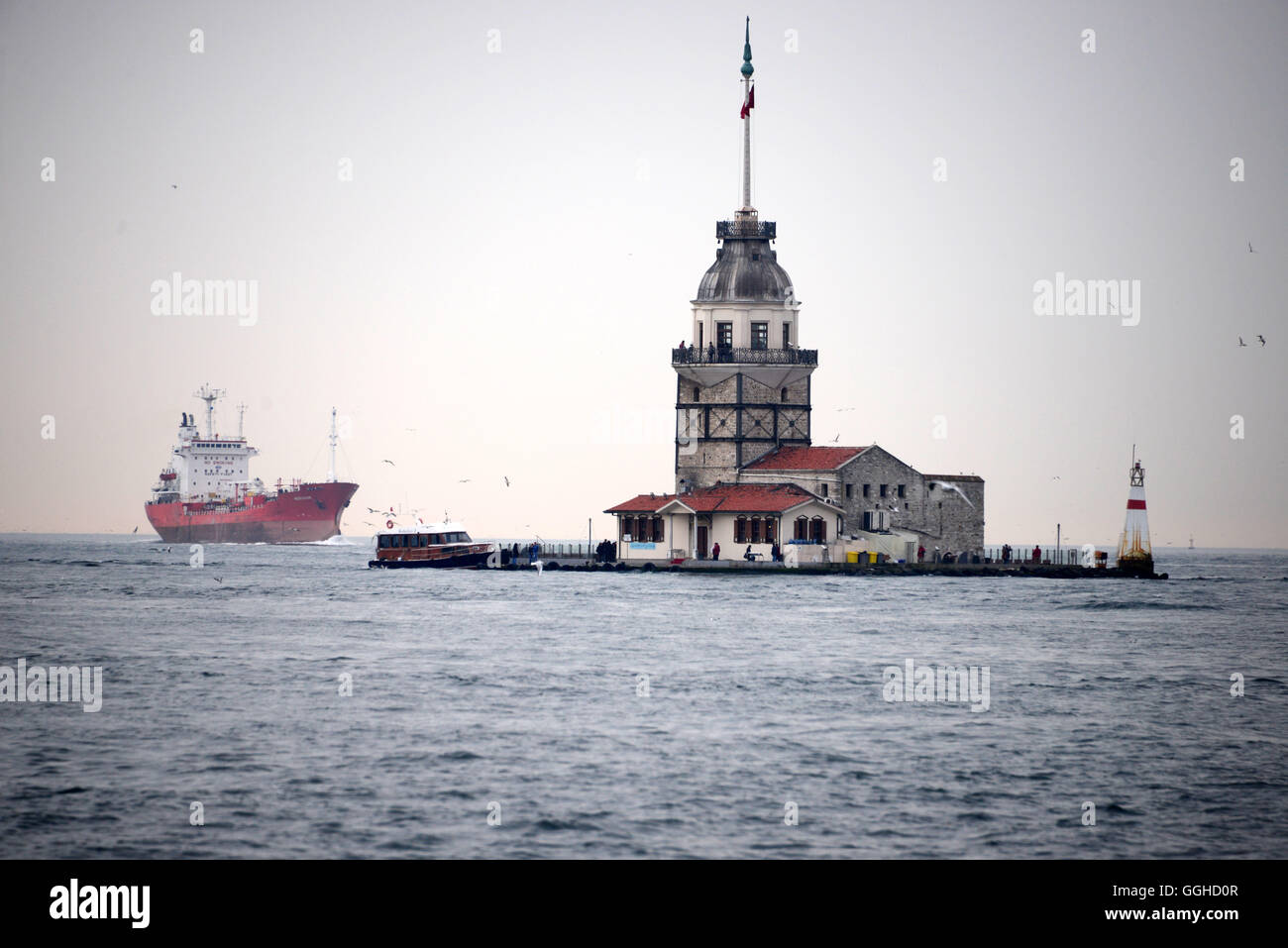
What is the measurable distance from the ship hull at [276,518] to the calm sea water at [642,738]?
10889 centimetres

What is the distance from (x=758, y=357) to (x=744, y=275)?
4972mm

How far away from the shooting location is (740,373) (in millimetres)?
85438

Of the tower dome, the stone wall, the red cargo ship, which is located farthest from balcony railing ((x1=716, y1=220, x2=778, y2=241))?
the red cargo ship

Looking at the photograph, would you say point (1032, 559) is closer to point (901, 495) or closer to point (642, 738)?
point (901, 495)

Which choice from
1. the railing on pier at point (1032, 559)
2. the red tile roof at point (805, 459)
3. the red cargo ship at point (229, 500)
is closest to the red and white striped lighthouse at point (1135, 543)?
the railing on pier at point (1032, 559)

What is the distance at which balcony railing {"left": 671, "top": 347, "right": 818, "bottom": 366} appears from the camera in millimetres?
85375

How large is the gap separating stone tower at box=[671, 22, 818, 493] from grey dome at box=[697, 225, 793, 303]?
0.18ft

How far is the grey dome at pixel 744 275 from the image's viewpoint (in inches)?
3410

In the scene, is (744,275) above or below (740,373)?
above

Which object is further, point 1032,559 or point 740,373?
point 1032,559

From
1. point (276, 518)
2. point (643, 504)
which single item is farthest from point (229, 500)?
point (643, 504)

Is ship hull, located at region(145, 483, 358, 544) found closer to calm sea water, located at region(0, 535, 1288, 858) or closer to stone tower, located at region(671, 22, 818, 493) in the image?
stone tower, located at region(671, 22, 818, 493)

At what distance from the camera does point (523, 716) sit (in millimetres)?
31625
